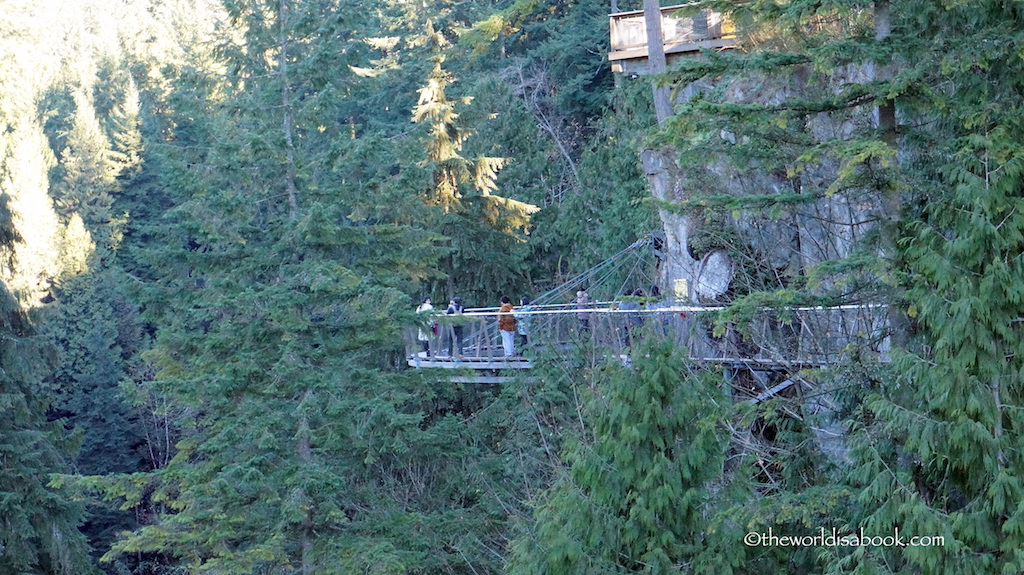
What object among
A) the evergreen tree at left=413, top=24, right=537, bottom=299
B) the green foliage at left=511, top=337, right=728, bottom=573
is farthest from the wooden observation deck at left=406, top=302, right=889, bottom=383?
the evergreen tree at left=413, top=24, right=537, bottom=299

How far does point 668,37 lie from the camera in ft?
47.5

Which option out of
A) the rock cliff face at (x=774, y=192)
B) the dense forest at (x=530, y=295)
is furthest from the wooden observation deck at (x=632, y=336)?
the rock cliff face at (x=774, y=192)

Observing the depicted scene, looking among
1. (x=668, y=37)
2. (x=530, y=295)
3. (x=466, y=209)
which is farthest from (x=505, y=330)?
(x=530, y=295)

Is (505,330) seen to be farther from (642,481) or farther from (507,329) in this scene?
(642,481)

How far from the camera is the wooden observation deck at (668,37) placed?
46.1ft

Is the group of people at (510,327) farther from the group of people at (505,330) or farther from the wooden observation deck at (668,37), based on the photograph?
the wooden observation deck at (668,37)

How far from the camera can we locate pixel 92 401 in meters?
29.1

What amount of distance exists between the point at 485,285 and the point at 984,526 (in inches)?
627

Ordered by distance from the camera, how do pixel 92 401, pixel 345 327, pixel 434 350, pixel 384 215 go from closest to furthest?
pixel 345 327 < pixel 434 350 < pixel 384 215 < pixel 92 401

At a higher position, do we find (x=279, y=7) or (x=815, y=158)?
(x=279, y=7)

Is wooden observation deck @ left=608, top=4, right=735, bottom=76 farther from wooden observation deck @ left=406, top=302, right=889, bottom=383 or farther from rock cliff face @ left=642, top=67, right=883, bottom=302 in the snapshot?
wooden observation deck @ left=406, top=302, right=889, bottom=383

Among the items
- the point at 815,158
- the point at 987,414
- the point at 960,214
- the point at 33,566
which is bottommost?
the point at 33,566

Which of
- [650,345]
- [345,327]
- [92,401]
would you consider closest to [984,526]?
[650,345]

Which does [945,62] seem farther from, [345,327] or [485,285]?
[485,285]
